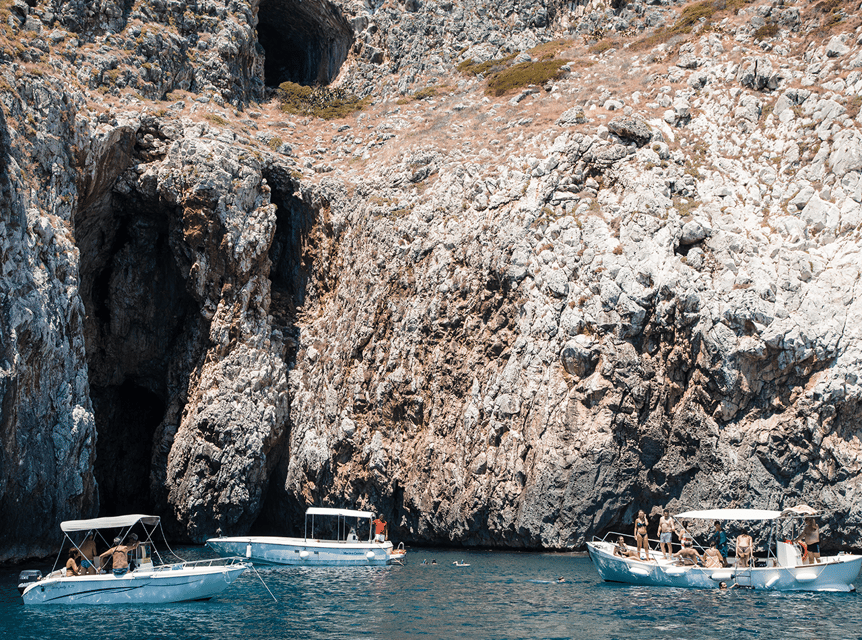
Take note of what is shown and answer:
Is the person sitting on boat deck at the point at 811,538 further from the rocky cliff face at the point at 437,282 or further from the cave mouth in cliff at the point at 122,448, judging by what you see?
the cave mouth in cliff at the point at 122,448

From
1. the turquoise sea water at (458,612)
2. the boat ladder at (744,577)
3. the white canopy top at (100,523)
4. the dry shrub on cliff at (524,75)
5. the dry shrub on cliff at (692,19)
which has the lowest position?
the turquoise sea water at (458,612)

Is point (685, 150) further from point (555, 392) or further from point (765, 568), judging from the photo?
point (765, 568)

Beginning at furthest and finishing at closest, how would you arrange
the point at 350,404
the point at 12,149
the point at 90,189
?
the point at 350,404, the point at 90,189, the point at 12,149

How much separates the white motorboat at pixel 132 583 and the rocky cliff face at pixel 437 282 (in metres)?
9.05

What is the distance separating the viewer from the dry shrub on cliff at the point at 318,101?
207ft

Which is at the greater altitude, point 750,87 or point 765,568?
point 750,87

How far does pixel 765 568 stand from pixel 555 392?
1425 centimetres

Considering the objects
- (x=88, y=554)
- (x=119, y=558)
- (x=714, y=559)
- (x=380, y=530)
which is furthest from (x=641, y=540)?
(x=88, y=554)

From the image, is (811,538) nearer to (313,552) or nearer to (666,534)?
(666,534)

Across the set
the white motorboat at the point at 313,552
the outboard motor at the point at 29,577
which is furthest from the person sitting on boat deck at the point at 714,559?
the outboard motor at the point at 29,577

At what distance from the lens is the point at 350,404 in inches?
1844

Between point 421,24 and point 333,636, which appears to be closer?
point 333,636

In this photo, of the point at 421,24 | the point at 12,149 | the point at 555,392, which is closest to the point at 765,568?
the point at 555,392

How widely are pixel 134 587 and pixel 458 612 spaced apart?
41.4 feet
